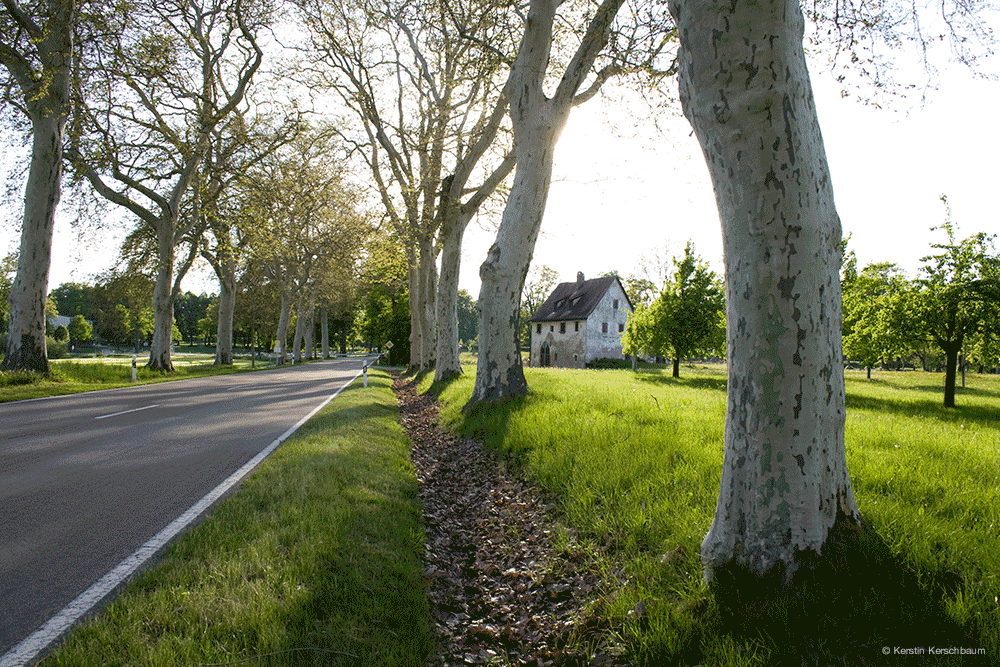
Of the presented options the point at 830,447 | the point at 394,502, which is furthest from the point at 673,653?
the point at 394,502

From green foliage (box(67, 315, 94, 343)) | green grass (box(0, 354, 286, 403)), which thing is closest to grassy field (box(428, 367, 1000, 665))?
green grass (box(0, 354, 286, 403))

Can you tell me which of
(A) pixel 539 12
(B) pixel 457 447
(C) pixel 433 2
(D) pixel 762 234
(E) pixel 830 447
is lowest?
(B) pixel 457 447

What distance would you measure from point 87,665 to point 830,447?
13.0ft

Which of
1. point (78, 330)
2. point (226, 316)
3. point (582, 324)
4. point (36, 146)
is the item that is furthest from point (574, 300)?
point (78, 330)

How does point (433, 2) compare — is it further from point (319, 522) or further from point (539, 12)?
point (319, 522)

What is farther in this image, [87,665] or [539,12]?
[539,12]

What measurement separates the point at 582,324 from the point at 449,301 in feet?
113

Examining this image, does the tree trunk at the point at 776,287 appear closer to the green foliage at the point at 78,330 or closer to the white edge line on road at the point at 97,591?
the white edge line on road at the point at 97,591

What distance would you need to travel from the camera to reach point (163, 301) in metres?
21.2

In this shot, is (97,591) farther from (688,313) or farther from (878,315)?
(688,313)

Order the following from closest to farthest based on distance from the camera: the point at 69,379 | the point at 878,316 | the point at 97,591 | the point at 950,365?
the point at 97,591
the point at 69,379
the point at 950,365
the point at 878,316

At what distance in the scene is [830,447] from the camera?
279cm

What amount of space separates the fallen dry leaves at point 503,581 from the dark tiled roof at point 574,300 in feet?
144

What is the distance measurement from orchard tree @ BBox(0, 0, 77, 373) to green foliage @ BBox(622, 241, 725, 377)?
26.4 m
